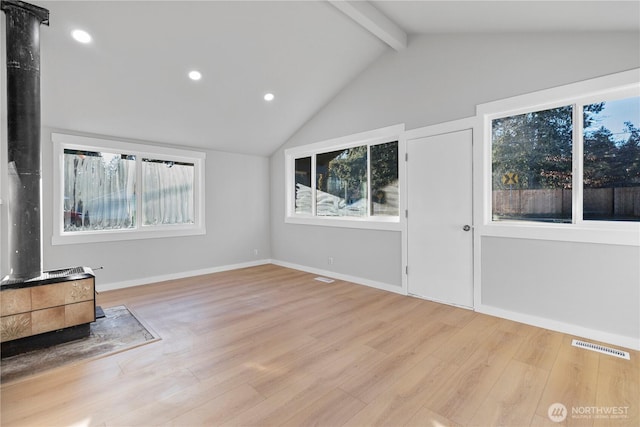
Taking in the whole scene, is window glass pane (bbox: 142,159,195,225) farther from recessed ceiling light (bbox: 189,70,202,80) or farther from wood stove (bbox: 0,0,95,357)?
wood stove (bbox: 0,0,95,357)

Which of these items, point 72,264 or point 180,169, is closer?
point 72,264

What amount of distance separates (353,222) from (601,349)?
3085 mm

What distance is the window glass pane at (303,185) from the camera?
580 centimetres

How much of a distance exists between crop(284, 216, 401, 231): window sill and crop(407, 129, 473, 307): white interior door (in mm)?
307

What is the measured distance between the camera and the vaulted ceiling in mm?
2854

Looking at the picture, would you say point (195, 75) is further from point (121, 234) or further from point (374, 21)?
point (121, 234)

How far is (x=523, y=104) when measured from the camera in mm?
3131

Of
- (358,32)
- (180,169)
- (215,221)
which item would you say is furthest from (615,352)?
(180,169)

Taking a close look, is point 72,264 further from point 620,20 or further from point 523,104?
point 620,20

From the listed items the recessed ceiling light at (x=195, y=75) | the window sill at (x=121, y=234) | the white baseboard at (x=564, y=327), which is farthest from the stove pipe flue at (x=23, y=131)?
the white baseboard at (x=564, y=327)

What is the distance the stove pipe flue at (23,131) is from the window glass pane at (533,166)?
4546mm

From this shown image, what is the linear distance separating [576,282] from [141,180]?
18.9 feet

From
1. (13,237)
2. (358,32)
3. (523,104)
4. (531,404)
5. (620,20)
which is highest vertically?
(358,32)

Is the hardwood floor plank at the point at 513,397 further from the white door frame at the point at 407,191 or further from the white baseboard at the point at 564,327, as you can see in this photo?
the white door frame at the point at 407,191
